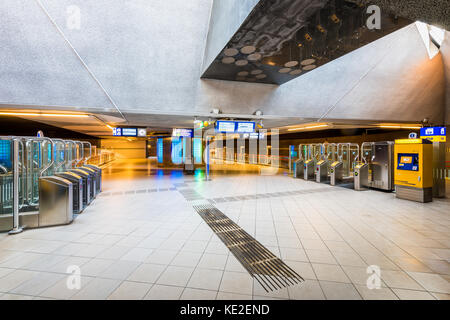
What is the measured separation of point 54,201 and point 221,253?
342 cm

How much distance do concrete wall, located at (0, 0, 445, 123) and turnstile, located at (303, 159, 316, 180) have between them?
Answer: 2.27m

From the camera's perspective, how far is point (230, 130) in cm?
864

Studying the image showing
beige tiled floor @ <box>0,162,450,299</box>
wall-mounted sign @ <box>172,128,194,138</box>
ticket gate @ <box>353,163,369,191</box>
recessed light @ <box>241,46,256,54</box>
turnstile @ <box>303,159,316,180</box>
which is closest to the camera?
beige tiled floor @ <box>0,162,450,299</box>

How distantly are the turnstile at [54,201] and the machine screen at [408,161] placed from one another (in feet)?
28.6

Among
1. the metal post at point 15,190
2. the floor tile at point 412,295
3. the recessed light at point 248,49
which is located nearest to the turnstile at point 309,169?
the recessed light at point 248,49

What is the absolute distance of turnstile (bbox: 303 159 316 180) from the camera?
399 inches

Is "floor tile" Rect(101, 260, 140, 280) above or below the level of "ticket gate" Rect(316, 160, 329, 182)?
below

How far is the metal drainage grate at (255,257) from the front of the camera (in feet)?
7.60

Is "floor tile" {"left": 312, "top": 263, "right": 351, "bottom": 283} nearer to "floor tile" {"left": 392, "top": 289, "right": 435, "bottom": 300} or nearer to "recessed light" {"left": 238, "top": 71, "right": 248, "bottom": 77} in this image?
"floor tile" {"left": 392, "top": 289, "right": 435, "bottom": 300}

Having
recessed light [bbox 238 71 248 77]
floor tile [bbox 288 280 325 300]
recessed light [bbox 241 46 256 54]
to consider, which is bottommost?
floor tile [bbox 288 280 325 300]

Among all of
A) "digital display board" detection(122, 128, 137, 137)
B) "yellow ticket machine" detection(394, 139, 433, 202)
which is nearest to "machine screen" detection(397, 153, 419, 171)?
"yellow ticket machine" detection(394, 139, 433, 202)

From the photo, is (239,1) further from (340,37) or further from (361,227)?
(361,227)

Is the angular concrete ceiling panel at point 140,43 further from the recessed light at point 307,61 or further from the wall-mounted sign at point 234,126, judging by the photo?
the recessed light at point 307,61

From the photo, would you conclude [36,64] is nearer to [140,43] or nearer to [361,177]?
[140,43]
